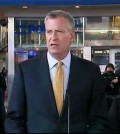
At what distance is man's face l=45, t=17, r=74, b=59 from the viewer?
2.74 meters

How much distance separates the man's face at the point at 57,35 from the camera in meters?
2.74

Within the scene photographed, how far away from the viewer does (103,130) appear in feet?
9.09

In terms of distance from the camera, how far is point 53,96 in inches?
108

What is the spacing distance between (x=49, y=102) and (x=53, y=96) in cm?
5

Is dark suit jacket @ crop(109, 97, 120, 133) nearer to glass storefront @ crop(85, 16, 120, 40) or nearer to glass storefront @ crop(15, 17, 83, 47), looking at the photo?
glass storefront @ crop(15, 17, 83, 47)

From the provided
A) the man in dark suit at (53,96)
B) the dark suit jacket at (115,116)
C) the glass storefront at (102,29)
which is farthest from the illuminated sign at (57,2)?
the man in dark suit at (53,96)

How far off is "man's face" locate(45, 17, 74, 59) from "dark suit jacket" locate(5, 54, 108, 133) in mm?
163

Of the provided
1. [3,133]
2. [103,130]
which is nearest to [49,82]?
[103,130]

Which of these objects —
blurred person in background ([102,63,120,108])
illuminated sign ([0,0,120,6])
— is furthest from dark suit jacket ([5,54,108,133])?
illuminated sign ([0,0,120,6])

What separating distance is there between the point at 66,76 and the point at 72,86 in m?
0.10

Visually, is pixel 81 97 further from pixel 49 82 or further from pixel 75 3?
pixel 75 3

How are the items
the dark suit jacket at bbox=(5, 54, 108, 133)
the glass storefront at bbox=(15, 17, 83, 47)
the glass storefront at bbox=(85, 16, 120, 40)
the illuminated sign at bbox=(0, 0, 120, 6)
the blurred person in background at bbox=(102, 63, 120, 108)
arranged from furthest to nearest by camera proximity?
1. the glass storefront at bbox=(85, 16, 120, 40)
2. the glass storefront at bbox=(15, 17, 83, 47)
3. the illuminated sign at bbox=(0, 0, 120, 6)
4. the blurred person in background at bbox=(102, 63, 120, 108)
5. the dark suit jacket at bbox=(5, 54, 108, 133)

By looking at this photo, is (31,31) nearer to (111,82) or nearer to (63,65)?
(111,82)

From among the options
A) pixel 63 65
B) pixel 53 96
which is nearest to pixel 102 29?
pixel 63 65
